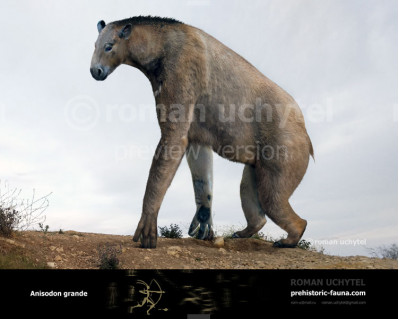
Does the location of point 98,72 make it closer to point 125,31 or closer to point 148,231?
point 125,31

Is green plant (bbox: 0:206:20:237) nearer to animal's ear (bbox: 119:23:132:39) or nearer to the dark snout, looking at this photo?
the dark snout

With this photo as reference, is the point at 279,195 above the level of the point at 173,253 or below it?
above

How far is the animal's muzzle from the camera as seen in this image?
684 cm

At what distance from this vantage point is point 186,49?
6.91m

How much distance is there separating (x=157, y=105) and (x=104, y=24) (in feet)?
5.49

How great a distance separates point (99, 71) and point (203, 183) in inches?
103

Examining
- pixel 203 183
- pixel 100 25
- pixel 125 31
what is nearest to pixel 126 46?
pixel 125 31

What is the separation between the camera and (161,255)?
627 centimetres

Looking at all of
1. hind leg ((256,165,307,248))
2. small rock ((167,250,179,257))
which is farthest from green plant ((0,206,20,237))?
hind leg ((256,165,307,248))
